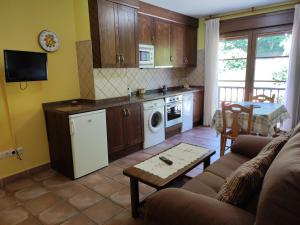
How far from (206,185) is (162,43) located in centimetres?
319

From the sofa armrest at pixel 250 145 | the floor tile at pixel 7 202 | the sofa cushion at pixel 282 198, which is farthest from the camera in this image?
the floor tile at pixel 7 202

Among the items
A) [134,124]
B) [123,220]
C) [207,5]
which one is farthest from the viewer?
→ [207,5]

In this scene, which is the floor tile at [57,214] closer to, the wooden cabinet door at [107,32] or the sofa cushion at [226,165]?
the sofa cushion at [226,165]

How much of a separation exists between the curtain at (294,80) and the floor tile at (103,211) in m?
3.55

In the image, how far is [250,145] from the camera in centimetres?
218

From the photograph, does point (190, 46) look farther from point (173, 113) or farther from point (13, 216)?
point (13, 216)

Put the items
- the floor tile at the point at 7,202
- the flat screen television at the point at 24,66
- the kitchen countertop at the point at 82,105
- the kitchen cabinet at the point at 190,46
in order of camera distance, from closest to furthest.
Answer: the floor tile at the point at 7,202
the flat screen television at the point at 24,66
the kitchen countertop at the point at 82,105
the kitchen cabinet at the point at 190,46

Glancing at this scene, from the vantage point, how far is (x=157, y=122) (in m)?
4.00

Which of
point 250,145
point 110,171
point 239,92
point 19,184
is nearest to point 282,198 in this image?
point 250,145

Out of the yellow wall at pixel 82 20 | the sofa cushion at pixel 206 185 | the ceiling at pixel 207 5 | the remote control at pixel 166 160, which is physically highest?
the ceiling at pixel 207 5

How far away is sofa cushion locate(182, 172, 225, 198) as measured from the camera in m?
Result: 1.58

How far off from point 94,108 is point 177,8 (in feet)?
8.82

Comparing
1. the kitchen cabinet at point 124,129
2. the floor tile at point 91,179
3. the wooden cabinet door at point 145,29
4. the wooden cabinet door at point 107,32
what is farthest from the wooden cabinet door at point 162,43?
the floor tile at point 91,179

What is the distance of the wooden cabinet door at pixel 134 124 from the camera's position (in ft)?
11.0
